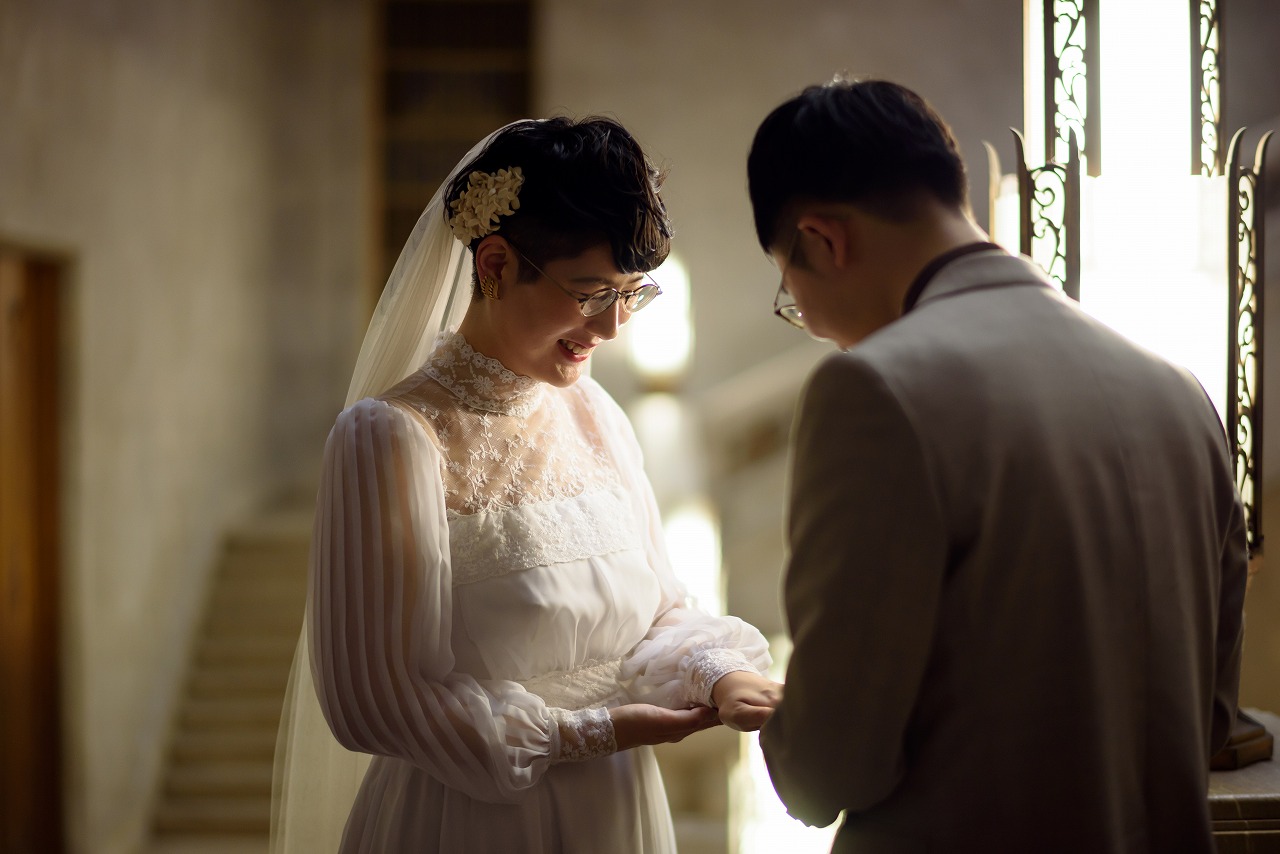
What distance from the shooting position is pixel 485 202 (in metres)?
1.76

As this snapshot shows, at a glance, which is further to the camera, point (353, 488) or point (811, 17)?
point (811, 17)

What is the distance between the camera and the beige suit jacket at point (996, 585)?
111 cm

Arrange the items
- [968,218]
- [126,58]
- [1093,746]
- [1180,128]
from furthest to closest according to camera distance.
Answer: [126,58], [1180,128], [968,218], [1093,746]

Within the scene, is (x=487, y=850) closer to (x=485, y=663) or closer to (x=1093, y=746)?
(x=485, y=663)

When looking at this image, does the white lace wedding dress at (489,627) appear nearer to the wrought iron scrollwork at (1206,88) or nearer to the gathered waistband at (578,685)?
the gathered waistband at (578,685)

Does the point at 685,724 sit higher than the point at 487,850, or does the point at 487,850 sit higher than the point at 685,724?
the point at 685,724

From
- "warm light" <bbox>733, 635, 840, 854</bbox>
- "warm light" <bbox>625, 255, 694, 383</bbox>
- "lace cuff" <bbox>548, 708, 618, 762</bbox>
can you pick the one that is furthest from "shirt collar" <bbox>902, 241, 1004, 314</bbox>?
"warm light" <bbox>625, 255, 694, 383</bbox>

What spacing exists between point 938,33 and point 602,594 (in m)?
6.44

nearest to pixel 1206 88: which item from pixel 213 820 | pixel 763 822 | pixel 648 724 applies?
pixel 648 724

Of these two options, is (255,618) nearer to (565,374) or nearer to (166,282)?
(166,282)

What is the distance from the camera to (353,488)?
5.19 ft

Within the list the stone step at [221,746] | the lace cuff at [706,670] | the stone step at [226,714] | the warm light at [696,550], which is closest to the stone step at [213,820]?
the stone step at [221,746]

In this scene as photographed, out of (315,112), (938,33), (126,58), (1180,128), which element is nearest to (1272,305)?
(1180,128)

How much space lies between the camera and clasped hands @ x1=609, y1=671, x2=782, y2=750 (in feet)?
→ 5.38
